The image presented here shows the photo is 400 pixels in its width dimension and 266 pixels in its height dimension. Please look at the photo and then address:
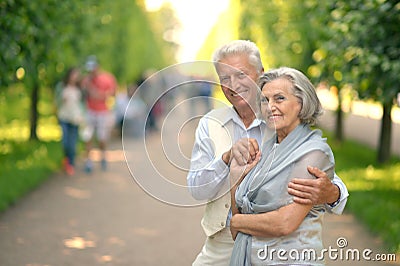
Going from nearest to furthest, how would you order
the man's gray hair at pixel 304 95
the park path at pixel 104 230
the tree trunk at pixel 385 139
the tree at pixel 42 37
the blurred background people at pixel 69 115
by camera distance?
the man's gray hair at pixel 304 95 < the park path at pixel 104 230 < the tree at pixel 42 37 < the blurred background people at pixel 69 115 < the tree trunk at pixel 385 139

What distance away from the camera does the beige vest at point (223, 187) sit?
3.17 metres

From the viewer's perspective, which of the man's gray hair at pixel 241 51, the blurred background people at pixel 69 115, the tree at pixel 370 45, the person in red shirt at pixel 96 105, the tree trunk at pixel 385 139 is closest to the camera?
the man's gray hair at pixel 241 51

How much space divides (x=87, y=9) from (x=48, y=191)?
446 centimetres

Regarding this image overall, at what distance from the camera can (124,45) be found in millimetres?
30094

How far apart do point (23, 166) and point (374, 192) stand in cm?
576

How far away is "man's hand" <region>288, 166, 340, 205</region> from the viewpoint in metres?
2.80

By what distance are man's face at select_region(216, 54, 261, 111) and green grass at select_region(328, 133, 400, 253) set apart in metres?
4.25

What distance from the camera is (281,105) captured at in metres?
2.94

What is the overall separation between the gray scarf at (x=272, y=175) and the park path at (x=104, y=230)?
3.62 metres

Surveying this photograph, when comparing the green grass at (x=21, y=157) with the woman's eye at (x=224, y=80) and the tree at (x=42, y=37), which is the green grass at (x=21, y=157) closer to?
the tree at (x=42, y=37)

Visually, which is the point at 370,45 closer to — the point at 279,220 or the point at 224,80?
the point at 224,80

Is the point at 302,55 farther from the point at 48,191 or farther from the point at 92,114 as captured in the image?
the point at 48,191

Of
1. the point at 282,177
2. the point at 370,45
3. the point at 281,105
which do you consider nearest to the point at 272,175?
the point at 282,177

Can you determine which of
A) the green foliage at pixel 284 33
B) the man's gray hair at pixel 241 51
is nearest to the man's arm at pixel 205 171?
the man's gray hair at pixel 241 51
